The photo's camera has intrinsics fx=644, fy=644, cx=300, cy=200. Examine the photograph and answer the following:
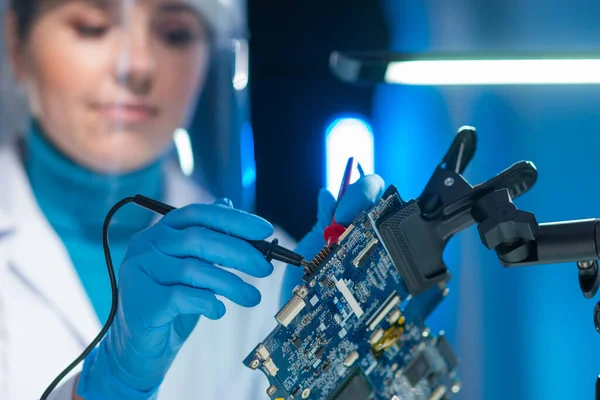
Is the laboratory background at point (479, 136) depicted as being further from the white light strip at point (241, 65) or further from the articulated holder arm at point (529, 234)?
the articulated holder arm at point (529, 234)

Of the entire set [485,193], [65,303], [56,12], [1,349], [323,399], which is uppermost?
[56,12]

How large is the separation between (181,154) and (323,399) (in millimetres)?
994

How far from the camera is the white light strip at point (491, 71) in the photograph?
1.61m

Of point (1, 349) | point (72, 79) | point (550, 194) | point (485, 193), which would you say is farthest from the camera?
point (550, 194)

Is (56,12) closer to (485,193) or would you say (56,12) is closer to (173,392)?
(173,392)

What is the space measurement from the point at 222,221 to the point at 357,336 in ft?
1.03

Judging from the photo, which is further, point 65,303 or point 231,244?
point 65,303

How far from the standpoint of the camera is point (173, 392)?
1.73 m

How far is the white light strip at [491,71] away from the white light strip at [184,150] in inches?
23.3

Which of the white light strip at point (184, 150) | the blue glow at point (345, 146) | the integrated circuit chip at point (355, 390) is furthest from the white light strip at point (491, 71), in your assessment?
the integrated circuit chip at point (355, 390)

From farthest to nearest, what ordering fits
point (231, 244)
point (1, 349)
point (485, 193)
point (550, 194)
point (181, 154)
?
point (550, 194)
point (181, 154)
point (1, 349)
point (231, 244)
point (485, 193)

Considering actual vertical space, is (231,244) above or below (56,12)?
below

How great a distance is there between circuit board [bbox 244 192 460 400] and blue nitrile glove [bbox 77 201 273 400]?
13 centimetres

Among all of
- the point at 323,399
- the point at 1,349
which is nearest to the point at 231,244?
the point at 323,399
